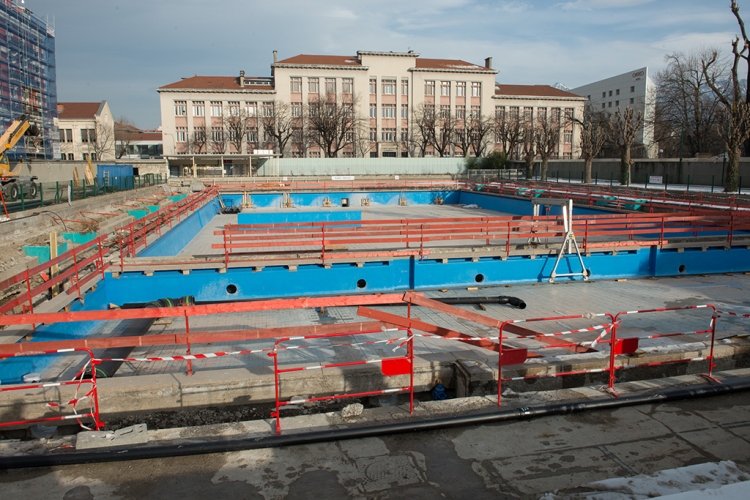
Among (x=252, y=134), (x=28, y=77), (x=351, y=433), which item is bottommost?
(x=351, y=433)

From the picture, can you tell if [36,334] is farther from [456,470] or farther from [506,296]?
[506,296]

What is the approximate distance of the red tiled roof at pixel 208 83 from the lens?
232 ft

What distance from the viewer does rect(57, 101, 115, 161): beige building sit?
78.7 meters

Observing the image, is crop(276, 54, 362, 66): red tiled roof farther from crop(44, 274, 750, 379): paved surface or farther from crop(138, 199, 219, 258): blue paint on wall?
crop(44, 274, 750, 379): paved surface

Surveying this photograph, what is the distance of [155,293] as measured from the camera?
12.8m

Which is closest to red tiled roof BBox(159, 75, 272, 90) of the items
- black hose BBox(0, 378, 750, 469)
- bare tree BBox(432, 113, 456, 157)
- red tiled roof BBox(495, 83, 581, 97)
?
bare tree BBox(432, 113, 456, 157)

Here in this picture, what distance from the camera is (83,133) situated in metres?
80.4

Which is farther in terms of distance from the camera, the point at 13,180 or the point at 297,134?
the point at 297,134

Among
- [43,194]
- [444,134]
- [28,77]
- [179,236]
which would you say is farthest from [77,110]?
[179,236]

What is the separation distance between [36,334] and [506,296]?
9840mm

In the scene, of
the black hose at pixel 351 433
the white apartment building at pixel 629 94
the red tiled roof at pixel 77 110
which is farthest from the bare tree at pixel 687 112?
the red tiled roof at pixel 77 110

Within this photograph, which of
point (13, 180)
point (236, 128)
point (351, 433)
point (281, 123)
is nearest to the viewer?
point (351, 433)

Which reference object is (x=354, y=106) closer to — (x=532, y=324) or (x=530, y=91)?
(x=530, y=91)

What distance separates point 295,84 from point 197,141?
15353 millimetres
